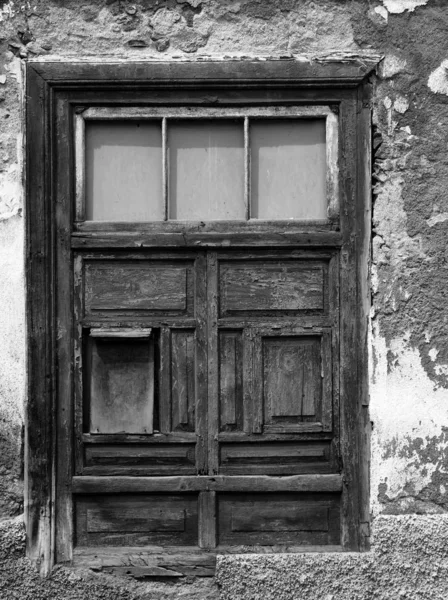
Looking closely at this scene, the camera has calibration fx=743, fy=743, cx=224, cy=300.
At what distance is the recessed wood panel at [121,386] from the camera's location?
3.12 m

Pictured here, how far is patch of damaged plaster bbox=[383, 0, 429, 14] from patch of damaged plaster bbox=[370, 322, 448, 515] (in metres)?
1.35

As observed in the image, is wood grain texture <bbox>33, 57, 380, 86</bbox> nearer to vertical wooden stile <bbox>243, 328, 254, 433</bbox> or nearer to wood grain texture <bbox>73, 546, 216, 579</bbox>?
vertical wooden stile <bbox>243, 328, 254, 433</bbox>

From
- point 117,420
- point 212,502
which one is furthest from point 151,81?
point 212,502

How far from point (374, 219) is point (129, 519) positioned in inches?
63.5

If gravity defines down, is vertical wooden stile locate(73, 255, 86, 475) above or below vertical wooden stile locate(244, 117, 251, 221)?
below

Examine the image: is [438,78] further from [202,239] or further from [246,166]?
[202,239]

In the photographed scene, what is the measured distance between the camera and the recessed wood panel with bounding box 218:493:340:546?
3117 mm

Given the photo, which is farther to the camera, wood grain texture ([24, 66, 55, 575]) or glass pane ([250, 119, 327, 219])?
glass pane ([250, 119, 327, 219])

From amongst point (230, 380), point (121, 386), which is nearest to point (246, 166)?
point (230, 380)

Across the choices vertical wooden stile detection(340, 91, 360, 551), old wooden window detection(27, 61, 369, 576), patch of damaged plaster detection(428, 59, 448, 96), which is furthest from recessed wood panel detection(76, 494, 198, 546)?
patch of damaged plaster detection(428, 59, 448, 96)

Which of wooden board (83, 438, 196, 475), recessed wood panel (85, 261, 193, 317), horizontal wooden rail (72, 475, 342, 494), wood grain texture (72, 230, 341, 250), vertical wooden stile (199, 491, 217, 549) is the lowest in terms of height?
vertical wooden stile (199, 491, 217, 549)

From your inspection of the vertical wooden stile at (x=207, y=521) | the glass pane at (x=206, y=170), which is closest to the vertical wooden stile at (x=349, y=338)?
the glass pane at (x=206, y=170)

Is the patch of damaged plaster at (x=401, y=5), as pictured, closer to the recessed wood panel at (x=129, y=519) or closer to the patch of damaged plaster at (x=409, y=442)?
the patch of damaged plaster at (x=409, y=442)

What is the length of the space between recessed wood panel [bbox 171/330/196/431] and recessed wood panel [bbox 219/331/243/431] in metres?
0.12
